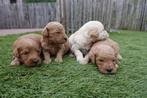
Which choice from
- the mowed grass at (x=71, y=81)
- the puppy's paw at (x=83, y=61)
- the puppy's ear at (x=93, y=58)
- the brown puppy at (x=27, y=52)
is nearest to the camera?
the mowed grass at (x=71, y=81)

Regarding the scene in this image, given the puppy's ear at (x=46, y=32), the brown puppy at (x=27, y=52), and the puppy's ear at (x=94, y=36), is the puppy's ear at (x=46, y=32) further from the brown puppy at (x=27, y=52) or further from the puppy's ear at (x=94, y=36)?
the puppy's ear at (x=94, y=36)

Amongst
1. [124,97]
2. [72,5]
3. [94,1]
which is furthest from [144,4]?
[124,97]

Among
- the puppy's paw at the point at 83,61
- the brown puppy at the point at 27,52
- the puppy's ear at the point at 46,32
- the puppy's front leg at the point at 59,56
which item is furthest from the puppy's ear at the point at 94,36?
the brown puppy at the point at 27,52

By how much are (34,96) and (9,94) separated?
0.85ft

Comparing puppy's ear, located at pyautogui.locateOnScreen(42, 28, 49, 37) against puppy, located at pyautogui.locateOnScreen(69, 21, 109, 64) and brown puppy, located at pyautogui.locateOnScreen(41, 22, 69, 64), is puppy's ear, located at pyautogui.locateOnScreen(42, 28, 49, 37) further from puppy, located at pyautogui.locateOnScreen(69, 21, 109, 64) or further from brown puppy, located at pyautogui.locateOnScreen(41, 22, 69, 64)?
puppy, located at pyautogui.locateOnScreen(69, 21, 109, 64)

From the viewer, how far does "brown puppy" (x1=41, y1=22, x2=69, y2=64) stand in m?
3.17

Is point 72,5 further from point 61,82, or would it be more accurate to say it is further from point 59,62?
point 61,82

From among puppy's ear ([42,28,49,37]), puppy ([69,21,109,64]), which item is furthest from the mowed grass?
puppy's ear ([42,28,49,37])

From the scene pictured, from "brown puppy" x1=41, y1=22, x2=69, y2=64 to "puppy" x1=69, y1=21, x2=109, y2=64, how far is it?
25cm

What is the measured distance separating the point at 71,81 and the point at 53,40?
0.77 meters

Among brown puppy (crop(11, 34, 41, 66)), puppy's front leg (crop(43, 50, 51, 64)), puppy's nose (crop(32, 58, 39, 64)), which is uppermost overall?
brown puppy (crop(11, 34, 41, 66))

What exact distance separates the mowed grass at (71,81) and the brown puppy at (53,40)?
0.16 metres

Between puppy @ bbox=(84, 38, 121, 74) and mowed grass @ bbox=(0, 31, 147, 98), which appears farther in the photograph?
puppy @ bbox=(84, 38, 121, 74)

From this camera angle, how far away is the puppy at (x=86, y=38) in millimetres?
3451
